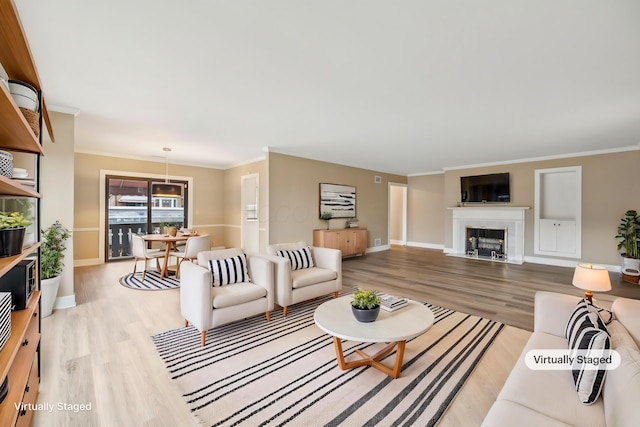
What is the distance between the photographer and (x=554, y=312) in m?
1.90

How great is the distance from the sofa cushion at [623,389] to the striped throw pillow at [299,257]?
296cm

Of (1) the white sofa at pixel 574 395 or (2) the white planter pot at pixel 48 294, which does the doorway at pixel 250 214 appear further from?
(1) the white sofa at pixel 574 395

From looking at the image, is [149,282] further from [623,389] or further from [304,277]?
[623,389]

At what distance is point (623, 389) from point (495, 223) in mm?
6648

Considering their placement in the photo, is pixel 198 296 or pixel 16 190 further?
pixel 198 296

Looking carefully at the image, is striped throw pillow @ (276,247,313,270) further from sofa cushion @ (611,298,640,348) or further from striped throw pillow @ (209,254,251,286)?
sofa cushion @ (611,298,640,348)

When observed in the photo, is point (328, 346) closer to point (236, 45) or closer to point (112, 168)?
point (236, 45)

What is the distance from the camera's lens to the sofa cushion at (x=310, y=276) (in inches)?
130

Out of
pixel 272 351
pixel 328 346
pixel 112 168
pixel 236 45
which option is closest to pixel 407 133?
pixel 236 45

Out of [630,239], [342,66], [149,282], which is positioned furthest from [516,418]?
[630,239]

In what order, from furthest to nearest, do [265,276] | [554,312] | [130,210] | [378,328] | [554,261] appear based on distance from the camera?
[130,210]
[554,261]
[265,276]
[378,328]
[554,312]

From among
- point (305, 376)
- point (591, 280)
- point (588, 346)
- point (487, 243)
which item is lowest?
point (305, 376)

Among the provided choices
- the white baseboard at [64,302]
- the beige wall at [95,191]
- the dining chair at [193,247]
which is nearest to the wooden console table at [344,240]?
the dining chair at [193,247]

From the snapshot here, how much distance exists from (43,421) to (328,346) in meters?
1.96
